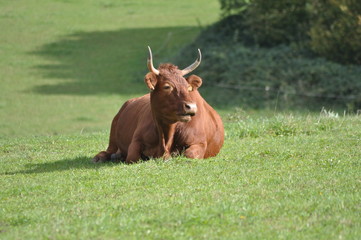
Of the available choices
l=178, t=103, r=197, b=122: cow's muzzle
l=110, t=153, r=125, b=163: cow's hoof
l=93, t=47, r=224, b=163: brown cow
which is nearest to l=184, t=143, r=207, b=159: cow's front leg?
l=93, t=47, r=224, b=163: brown cow

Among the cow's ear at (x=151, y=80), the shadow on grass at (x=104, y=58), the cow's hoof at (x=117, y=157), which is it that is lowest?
the shadow on grass at (x=104, y=58)

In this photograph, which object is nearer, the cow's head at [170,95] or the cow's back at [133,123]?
the cow's head at [170,95]

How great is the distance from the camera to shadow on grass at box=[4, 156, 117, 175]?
37.5 feet

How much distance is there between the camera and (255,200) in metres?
8.62

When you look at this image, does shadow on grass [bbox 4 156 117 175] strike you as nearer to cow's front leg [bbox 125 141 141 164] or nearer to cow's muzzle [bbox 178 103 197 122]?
cow's front leg [bbox 125 141 141 164]

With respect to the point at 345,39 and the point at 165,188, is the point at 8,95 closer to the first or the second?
the point at 345,39

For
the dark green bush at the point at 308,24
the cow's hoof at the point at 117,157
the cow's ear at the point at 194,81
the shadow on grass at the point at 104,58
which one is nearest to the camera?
the cow's ear at the point at 194,81

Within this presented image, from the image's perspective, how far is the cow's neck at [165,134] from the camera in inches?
460

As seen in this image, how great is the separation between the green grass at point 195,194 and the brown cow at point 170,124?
0.40 m

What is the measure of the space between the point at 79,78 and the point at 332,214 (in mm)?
26918

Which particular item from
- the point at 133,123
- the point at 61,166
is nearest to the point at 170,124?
the point at 133,123

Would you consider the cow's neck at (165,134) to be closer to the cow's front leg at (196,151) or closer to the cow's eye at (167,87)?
the cow's front leg at (196,151)

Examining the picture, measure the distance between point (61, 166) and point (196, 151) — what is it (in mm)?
2107

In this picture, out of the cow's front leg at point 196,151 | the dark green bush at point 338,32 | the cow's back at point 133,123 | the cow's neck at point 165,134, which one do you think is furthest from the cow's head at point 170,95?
the dark green bush at point 338,32
